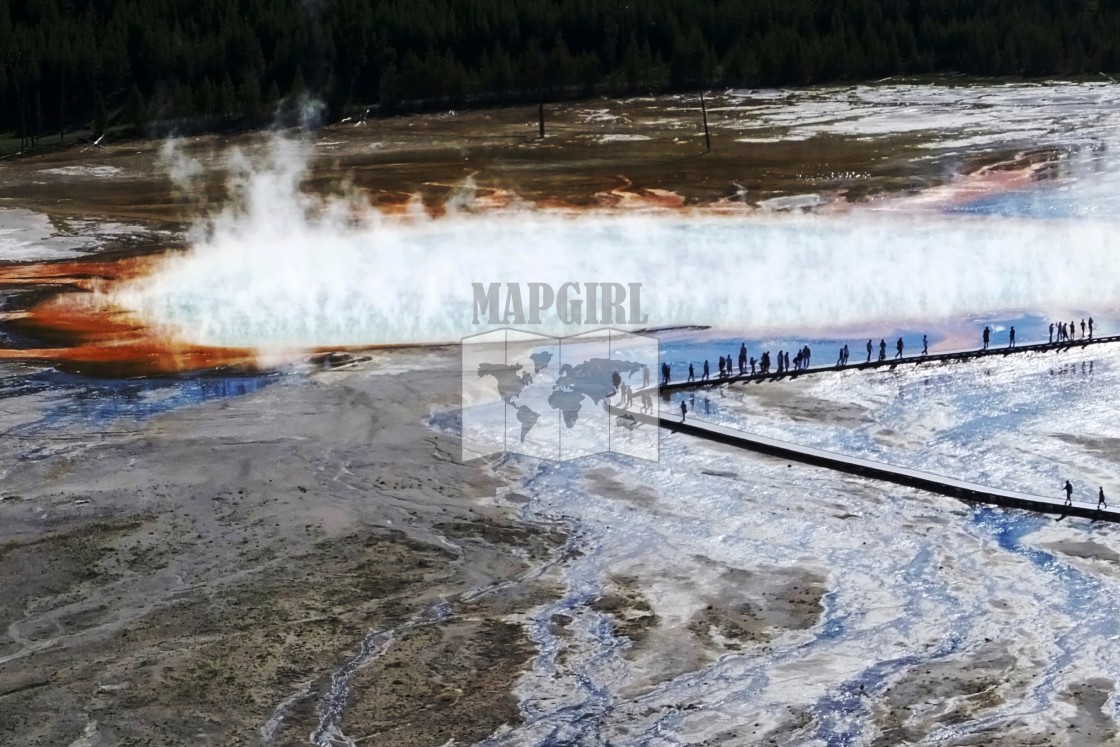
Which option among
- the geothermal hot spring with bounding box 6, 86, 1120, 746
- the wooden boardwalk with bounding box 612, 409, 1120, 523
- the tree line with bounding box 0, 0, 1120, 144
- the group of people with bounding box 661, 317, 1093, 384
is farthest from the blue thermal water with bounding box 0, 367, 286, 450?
the tree line with bounding box 0, 0, 1120, 144

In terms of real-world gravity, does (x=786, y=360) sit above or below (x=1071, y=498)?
above

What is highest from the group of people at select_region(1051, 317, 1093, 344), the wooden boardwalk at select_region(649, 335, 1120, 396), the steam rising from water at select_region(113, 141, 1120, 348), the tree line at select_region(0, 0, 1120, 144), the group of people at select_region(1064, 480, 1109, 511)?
the tree line at select_region(0, 0, 1120, 144)

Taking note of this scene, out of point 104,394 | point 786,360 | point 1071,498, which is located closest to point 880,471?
point 1071,498

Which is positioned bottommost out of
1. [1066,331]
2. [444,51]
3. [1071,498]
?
[1071,498]

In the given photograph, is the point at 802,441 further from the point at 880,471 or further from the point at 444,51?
the point at 444,51

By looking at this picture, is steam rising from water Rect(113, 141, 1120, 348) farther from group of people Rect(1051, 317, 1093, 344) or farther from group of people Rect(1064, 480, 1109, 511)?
group of people Rect(1064, 480, 1109, 511)

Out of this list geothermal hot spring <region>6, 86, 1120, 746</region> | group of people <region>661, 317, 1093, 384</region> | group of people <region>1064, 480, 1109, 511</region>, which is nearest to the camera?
geothermal hot spring <region>6, 86, 1120, 746</region>

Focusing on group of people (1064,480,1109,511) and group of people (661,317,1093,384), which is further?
group of people (661,317,1093,384)
